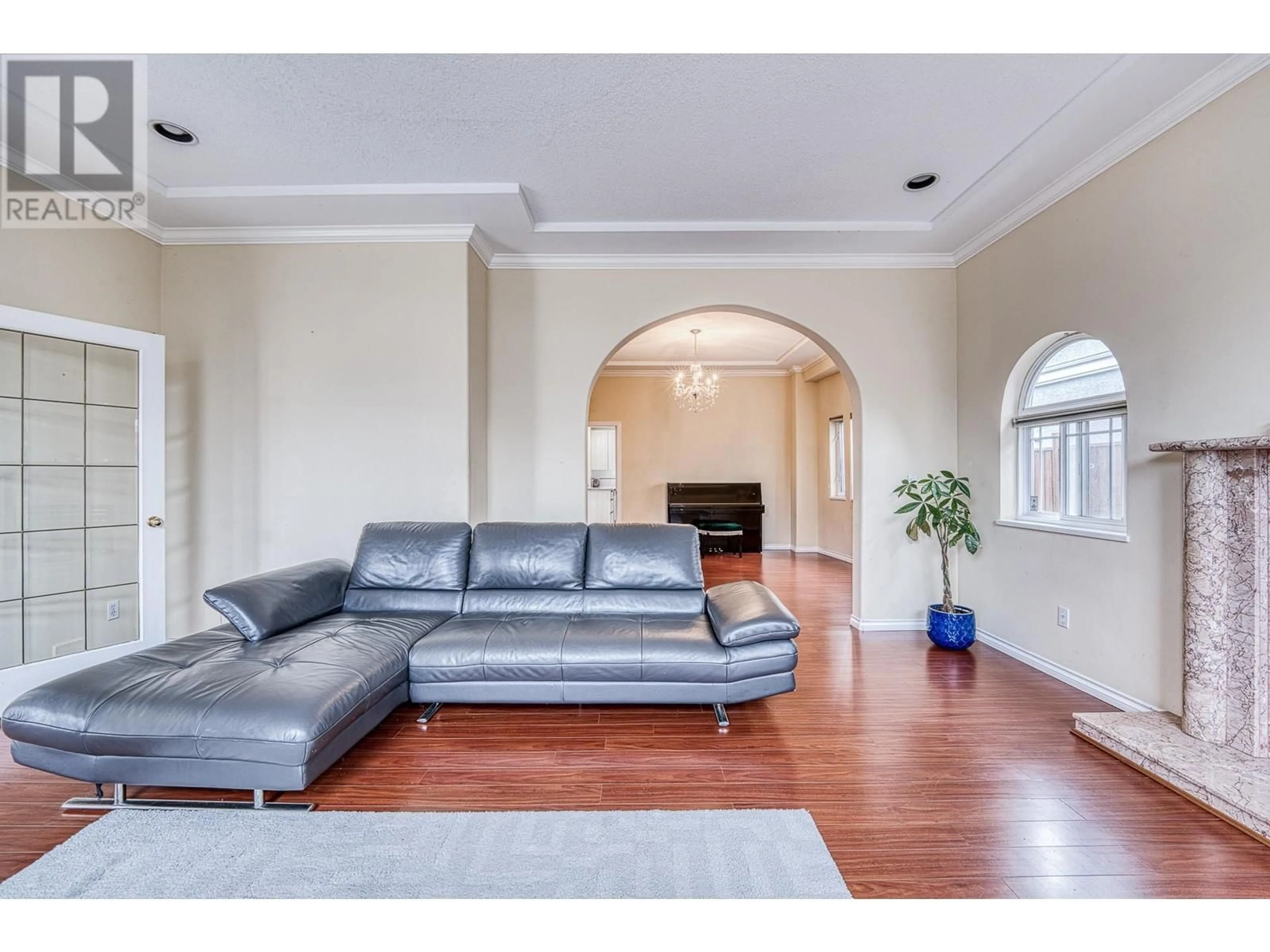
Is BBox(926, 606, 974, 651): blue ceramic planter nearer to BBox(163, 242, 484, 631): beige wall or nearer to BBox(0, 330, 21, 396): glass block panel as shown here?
BBox(163, 242, 484, 631): beige wall

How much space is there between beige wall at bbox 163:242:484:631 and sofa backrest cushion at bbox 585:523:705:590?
1.11m

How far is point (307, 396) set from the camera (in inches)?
144

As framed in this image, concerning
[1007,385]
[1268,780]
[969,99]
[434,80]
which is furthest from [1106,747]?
[434,80]

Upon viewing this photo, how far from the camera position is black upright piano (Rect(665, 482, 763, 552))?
8.19 meters

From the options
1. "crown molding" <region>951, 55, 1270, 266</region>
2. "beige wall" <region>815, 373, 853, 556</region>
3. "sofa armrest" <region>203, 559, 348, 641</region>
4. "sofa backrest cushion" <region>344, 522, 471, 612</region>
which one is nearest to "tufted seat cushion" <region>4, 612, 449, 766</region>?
"sofa armrest" <region>203, 559, 348, 641</region>

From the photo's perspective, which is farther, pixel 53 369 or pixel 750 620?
pixel 53 369

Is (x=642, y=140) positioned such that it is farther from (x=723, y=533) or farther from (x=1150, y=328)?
(x=723, y=533)

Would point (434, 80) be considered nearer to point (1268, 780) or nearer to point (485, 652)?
point (485, 652)

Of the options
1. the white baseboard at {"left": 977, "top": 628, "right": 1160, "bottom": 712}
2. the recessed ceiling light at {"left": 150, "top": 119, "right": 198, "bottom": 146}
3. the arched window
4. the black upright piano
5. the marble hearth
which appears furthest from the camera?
the black upright piano

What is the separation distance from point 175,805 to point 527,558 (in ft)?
5.67

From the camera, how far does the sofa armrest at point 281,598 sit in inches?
95.7

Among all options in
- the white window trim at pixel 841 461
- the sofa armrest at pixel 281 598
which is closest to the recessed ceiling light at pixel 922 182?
the sofa armrest at pixel 281 598

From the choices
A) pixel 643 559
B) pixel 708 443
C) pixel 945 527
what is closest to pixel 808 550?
pixel 708 443

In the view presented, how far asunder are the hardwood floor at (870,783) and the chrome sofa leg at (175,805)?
5 cm
